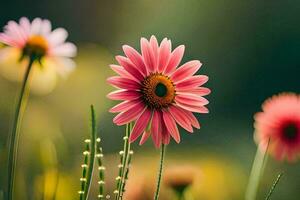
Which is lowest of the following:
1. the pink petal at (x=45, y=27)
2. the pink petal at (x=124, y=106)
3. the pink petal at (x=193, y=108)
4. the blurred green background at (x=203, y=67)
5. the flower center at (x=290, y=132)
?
the pink petal at (x=124, y=106)

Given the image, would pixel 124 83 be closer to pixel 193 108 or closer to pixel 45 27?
pixel 193 108

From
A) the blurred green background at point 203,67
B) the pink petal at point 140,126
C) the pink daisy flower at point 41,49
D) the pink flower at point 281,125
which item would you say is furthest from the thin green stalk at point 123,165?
the blurred green background at point 203,67

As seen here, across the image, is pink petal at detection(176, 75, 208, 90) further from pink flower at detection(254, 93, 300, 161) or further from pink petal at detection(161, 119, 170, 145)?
pink flower at detection(254, 93, 300, 161)

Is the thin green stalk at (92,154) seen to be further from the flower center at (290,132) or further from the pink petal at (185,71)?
the flower center at (290,132)

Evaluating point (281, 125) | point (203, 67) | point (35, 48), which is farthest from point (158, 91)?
point (203, 67)

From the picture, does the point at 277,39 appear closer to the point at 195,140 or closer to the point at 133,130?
the point at 195,140

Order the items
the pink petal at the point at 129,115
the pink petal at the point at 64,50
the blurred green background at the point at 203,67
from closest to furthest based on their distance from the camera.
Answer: the pink petal at the point at 129,115 < the pink petal at the point at 64,50 < the blurred green background at the point at 203,67
